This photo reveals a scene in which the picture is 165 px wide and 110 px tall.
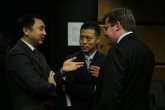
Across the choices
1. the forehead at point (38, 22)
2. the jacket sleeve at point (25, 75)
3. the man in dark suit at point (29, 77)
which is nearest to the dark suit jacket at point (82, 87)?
the man in dark suit at point (29, 77)

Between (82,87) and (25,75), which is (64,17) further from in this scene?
(25,75)

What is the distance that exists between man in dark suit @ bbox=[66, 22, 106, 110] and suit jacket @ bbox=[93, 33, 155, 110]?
430 millimetres

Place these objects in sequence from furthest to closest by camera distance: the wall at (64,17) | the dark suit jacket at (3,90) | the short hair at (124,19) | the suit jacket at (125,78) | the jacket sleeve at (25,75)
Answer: the wall at (64,17) → the dark suit jacket at (3,90) → the jacket sleeve at (25,75) → the short hair at (124,19) → the suit jacket at (125,78)

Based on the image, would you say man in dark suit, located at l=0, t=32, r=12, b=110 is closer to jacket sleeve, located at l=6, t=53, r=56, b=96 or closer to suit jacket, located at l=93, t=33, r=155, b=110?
jacket sleeve, located at l=6, t=53, r=56, b=96

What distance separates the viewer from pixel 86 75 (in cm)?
187

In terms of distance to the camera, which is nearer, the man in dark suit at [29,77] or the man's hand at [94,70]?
the man in dark suit at [29,77]

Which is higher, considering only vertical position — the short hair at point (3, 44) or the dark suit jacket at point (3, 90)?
the short hair at point (3, 44)

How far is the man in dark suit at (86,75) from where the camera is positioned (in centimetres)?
178

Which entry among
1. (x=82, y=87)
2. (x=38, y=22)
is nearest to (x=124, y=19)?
(x=82, y=87)

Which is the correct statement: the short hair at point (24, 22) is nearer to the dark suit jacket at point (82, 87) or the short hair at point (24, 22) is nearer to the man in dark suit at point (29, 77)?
the man in dark suit at point (29, 77)

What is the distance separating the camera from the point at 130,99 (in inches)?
51.0

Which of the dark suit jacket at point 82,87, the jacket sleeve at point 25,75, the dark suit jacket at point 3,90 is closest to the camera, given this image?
the jacket sleeve at point 25,75

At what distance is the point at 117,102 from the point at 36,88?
0.65 meters

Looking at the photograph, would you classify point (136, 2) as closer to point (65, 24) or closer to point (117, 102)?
point (65, 24)
